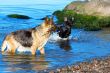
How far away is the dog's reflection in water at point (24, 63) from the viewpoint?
15.3 m

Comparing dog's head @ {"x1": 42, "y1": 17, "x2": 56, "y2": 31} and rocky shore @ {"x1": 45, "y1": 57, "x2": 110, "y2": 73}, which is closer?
rocky shore @ {"x1": 45, "y1": 57, "x2": 110, "y2": 73}

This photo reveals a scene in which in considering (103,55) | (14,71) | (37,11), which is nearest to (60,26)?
(103,55)

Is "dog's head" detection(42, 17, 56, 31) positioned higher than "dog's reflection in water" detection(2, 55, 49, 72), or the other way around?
"dog's head" detection(42, 17, 56, 31)

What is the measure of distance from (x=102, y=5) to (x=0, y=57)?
16.6 m

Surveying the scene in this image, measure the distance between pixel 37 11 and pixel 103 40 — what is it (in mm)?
15920

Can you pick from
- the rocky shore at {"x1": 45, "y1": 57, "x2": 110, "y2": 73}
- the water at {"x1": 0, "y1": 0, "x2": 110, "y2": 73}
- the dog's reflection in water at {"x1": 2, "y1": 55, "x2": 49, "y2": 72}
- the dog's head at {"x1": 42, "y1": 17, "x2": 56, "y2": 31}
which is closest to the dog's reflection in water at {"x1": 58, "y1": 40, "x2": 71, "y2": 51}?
the water at {"x1": 0, "y1": 0, "x2": 110, "y2": 73}

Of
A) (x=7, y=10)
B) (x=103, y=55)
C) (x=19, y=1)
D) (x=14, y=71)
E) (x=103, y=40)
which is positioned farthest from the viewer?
(x=19, y=1)

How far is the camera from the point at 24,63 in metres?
16.5

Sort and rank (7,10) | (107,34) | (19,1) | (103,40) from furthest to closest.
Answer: (19,1) → (7,10) → (107,34) → (103,40)

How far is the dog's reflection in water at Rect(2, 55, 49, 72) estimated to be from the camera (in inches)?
604

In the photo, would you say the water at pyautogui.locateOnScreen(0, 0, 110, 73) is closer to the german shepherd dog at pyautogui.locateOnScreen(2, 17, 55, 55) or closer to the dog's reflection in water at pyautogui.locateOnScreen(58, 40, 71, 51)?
the dog's reflection in water at pyautogui.locateOnScreen(58, 40, 71, 51)

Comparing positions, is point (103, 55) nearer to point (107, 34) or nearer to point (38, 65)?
point (38, 65)

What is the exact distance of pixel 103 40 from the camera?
23344mm

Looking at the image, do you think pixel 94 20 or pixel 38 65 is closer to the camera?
pixel 38 65
